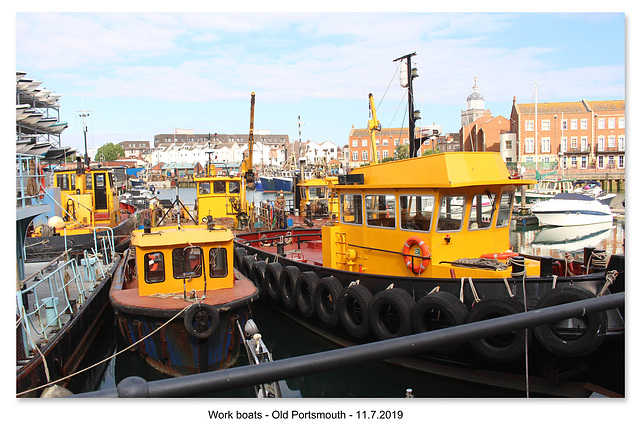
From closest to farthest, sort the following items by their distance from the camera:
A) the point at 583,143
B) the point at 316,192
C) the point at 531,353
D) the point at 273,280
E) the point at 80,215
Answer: the point at 531,353 → the point at 273,280 → the point at 80,215 → the point at 316,192 → the point at 583,143

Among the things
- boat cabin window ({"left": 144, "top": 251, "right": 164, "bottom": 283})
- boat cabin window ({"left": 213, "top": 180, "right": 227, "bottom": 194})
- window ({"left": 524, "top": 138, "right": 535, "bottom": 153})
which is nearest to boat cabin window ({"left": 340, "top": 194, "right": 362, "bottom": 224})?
boat cabin window ({"left": 144, "top": 251, "right": 164, "bottom": 283})

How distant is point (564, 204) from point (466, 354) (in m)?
24.6

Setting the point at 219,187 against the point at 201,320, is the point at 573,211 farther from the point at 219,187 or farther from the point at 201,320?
the point at 201,320

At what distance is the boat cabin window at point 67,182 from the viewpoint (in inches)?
676

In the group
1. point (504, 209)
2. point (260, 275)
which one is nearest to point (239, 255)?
point (260, 275)

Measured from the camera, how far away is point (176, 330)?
7168 mm

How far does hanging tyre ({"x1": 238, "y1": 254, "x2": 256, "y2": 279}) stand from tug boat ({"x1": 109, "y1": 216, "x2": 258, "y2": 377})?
2849 millimetres

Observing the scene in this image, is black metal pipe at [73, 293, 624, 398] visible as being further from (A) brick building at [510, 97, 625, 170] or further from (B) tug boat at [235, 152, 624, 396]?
(A) brick building at [510, 97, 625, 170]

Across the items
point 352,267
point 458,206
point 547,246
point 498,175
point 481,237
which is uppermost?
point 498,175

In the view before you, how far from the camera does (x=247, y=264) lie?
11695 millimetres

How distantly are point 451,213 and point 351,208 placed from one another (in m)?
2.07
